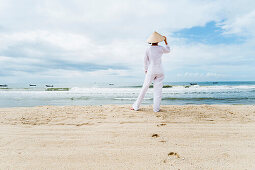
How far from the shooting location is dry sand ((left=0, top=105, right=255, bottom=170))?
7.37 ft

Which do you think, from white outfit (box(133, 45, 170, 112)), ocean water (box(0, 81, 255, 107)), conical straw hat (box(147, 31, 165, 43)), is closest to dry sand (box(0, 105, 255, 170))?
white outfit (box(133, 45, 170, 112))

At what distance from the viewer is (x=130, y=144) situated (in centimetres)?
282

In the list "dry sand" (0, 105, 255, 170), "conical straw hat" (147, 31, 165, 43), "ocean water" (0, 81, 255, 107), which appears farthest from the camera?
"ocean water" (0, 81, 255, 107)

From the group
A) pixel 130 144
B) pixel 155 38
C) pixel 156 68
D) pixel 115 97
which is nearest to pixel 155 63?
pixel 156 68

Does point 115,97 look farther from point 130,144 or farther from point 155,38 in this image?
point 130,144

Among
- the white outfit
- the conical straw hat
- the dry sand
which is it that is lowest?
the dry sand

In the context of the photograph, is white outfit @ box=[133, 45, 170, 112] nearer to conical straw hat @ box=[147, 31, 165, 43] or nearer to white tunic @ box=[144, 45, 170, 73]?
white tunic @ box=[144, 45, 170, 73]

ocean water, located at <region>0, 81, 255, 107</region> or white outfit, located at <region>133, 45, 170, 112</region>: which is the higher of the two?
white outfit, located at <region>133, 45, 170, 112</region>

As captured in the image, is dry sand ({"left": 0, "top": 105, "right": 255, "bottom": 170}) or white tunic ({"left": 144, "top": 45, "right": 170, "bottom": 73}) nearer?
dry sand ({"left": 0, "top": 105, "right": 255, "bottom": 170})

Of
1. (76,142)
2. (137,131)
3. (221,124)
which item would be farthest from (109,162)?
(221,124)

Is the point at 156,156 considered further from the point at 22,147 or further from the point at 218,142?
the point at 22,147

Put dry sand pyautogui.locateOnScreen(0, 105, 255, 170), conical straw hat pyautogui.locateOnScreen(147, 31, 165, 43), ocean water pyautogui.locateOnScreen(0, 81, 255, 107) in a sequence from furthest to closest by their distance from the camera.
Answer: ocean water pyautogui.locateOnScreen(0, 81, 255, 107) < conical straw hat pyautogui.locateOnScreen(147, 31, 165, 43) < dry sand pyautogui.locateOnScreen(0, 105, 255, 170)

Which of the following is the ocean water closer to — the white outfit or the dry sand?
the white outfit

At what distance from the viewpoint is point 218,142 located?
2.90 m
